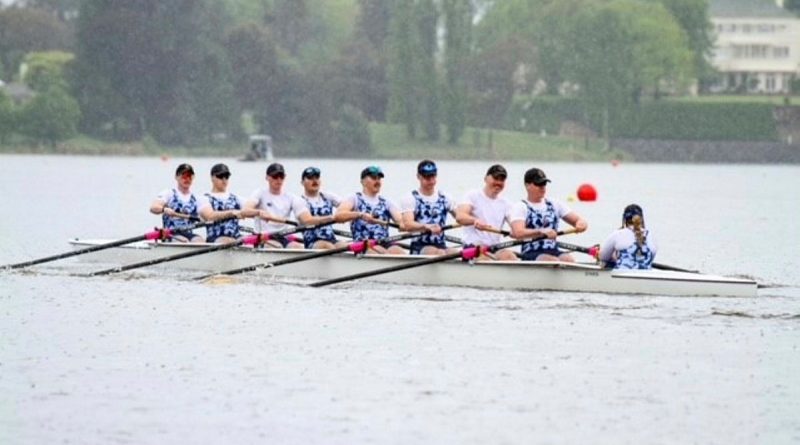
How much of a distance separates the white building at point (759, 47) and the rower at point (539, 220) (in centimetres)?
12900

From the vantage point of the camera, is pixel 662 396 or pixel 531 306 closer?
pixel 662 396

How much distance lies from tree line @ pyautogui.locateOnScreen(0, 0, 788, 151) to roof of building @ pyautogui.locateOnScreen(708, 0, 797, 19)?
3308cm

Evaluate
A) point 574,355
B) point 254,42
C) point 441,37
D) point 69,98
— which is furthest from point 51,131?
point 574,355

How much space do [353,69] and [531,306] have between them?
299ft

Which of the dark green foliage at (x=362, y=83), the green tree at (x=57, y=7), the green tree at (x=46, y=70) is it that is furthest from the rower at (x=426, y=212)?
the green tree at (x=57, y=7)

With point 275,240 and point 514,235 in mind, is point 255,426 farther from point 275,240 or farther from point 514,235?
point 275,240

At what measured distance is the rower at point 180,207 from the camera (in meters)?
26.0

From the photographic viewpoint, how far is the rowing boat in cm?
2188

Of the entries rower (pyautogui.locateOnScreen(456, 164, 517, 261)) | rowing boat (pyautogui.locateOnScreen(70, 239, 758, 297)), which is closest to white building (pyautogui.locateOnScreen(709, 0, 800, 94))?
rowing boat (pyautogui.locateOnScreen(70, 239, 758, 297))

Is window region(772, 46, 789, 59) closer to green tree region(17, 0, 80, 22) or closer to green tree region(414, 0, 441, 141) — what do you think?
green tree region(17, 0, 80, 22)

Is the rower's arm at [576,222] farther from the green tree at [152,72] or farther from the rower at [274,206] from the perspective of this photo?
the green tree at [152,72]

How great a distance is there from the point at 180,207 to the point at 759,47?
130 metres

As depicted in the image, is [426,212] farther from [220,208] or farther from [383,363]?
[383,363]

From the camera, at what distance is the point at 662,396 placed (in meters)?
16.4
